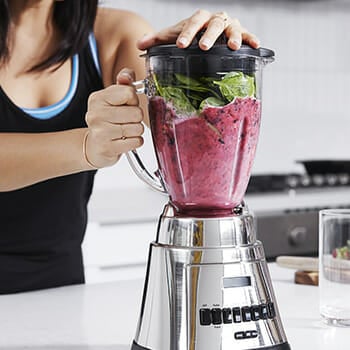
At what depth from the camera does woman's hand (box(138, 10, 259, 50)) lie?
3.01 ft

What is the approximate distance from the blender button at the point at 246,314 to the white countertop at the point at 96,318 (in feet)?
0.38

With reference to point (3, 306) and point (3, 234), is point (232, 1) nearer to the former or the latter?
point (3, 234)

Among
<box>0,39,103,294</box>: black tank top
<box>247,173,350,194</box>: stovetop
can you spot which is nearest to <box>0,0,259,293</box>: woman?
<box>0,39,103,294</box>: black tank top

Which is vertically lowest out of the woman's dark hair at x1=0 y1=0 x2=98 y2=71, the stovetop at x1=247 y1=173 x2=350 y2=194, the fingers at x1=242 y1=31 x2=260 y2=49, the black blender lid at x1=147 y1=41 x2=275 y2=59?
the stovetop at x1=247 y1=173 x2=350 y2=194

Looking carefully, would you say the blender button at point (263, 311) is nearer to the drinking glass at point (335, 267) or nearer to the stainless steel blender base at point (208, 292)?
the stainless steel blender base at point (208, 292)

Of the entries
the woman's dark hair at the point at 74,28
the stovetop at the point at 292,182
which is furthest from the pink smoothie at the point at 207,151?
the stovetop at the point at 292,182

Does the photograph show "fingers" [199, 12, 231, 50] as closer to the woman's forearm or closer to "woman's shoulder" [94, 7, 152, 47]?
the woman's forearm

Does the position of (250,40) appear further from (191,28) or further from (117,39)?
(117,39)

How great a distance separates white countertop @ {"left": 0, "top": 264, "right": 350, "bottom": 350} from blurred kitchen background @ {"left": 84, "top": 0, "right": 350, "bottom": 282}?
1.03 m

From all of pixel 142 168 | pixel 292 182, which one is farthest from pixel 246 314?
pixel 292 182

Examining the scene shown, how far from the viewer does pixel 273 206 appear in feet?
8.88

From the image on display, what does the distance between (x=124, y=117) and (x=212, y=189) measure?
15cm

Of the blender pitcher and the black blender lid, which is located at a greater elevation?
the black blender lid

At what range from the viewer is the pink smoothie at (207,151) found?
0.93m
